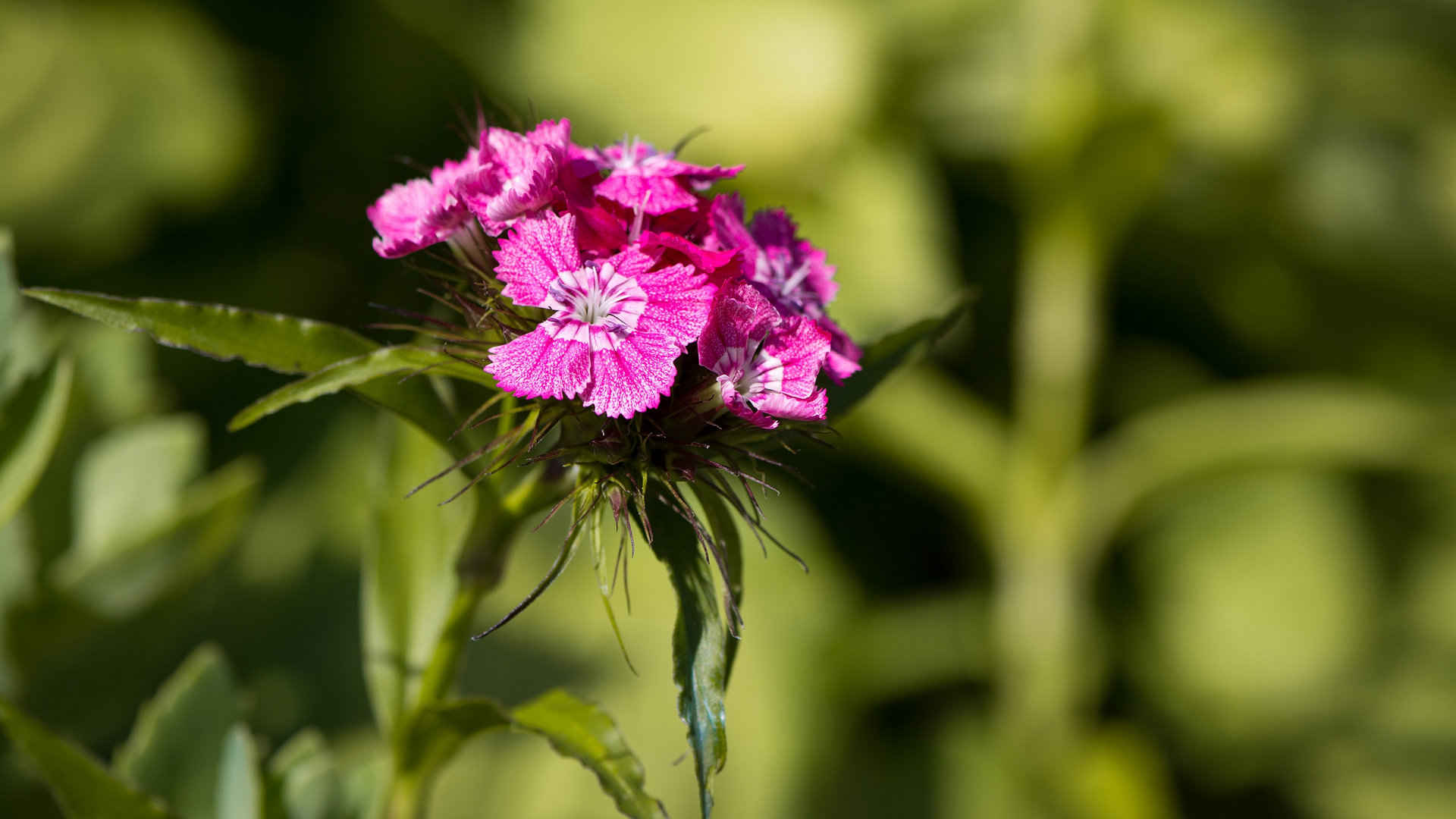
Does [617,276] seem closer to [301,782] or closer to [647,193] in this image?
[647,193]

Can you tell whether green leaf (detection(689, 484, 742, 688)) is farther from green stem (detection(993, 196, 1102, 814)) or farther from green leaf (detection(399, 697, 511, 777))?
green stem (detection(993, 196, 1102, 814))

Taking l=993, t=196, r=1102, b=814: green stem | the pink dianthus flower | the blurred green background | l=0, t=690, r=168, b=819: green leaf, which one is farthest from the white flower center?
l=993, t=196, r=1102, b=814: green stem

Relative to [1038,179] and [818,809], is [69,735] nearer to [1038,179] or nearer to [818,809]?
[818,809]

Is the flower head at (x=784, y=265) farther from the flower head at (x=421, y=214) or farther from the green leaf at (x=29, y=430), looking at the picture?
the green leaf at (x=29, y=430)

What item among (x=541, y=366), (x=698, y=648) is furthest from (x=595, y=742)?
(x=541, y=366)

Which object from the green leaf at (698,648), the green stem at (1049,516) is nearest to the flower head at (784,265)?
the green leaf at (698,648)

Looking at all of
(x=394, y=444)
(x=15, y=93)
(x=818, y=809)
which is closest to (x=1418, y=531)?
(x=818, y=809)
